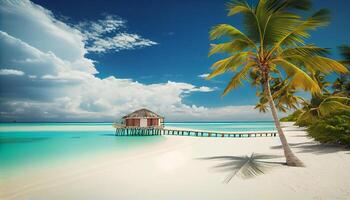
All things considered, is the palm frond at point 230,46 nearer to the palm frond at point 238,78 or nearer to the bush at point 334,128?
the palm frond at point 238,78

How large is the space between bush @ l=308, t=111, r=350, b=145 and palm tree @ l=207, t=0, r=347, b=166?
352 cm

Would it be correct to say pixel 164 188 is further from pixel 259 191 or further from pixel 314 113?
pixel 314 113

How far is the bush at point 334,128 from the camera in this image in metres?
8.66

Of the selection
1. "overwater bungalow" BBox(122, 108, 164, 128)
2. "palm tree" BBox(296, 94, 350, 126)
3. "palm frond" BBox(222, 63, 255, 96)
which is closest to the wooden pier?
"overwater bungalow" BBox(122, 108, 164, 128)

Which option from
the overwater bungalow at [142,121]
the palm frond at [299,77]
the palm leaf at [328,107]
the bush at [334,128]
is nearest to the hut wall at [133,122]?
the overwater bungalow at [142,121]

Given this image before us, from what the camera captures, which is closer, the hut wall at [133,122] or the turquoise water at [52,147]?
the turquoise water at [52,147]

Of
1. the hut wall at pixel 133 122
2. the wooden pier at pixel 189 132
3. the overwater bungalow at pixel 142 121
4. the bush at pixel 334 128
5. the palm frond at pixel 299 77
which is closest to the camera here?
the palm frond at pixel 299 77

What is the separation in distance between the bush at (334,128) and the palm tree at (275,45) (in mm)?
3525

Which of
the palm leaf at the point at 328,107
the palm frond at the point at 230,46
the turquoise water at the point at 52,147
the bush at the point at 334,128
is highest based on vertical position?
the palm frond at the point at 230,46

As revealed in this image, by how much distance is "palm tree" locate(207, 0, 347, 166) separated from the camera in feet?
19.6

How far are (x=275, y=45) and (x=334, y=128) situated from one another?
489 centimetres

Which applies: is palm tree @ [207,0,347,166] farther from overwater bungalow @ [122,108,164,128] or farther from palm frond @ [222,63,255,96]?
overwater bungalow @ [122,108,164,128]

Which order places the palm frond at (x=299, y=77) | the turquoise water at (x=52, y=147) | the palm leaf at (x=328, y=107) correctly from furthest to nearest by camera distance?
the turquoise water at (x=52, y=147)
the palm leaf at (x=328, y=107)
the palm frond at (x=299, y=77)

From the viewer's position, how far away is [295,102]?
20.7 meters
